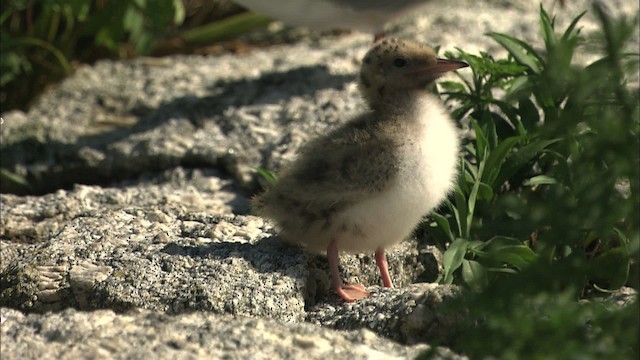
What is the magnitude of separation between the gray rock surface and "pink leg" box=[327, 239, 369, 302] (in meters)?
0.06

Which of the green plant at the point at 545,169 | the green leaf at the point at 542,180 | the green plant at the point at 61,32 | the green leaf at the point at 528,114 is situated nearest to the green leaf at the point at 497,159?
the green plant at the point at 545,169

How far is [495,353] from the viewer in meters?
2.61

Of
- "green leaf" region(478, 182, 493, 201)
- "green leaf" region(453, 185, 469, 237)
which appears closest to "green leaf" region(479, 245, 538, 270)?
"green leaf" region(453, 185, 469, 237)

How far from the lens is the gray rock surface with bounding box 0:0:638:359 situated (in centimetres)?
333

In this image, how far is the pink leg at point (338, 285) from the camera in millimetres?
3912

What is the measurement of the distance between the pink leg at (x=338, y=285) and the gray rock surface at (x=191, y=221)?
6 centimetres

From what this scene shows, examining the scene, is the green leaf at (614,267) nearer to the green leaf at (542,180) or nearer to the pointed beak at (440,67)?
the green leaf at (542,180)

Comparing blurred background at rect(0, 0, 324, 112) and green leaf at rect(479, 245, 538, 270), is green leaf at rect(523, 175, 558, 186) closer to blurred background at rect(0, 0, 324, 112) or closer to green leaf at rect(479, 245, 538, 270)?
green leaf at rect(479, 245, 538, 270)

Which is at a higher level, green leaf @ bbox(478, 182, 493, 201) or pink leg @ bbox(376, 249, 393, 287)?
green leaf @ bbox(478, 182, 493, 201)

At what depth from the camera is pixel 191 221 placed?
14.6ft

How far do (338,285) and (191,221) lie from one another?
2.46 ft

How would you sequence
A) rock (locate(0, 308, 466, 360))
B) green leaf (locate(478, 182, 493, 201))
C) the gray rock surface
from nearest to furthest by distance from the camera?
1. rock (locate(0, 308, 466, 360))
2. the gray rock surface
3. green leaf (locate(478, 182, 493, 201))

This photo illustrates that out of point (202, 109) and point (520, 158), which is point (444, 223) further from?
point (202, 109)

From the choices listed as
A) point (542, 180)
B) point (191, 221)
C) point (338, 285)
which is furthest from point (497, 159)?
point (191, 221)
